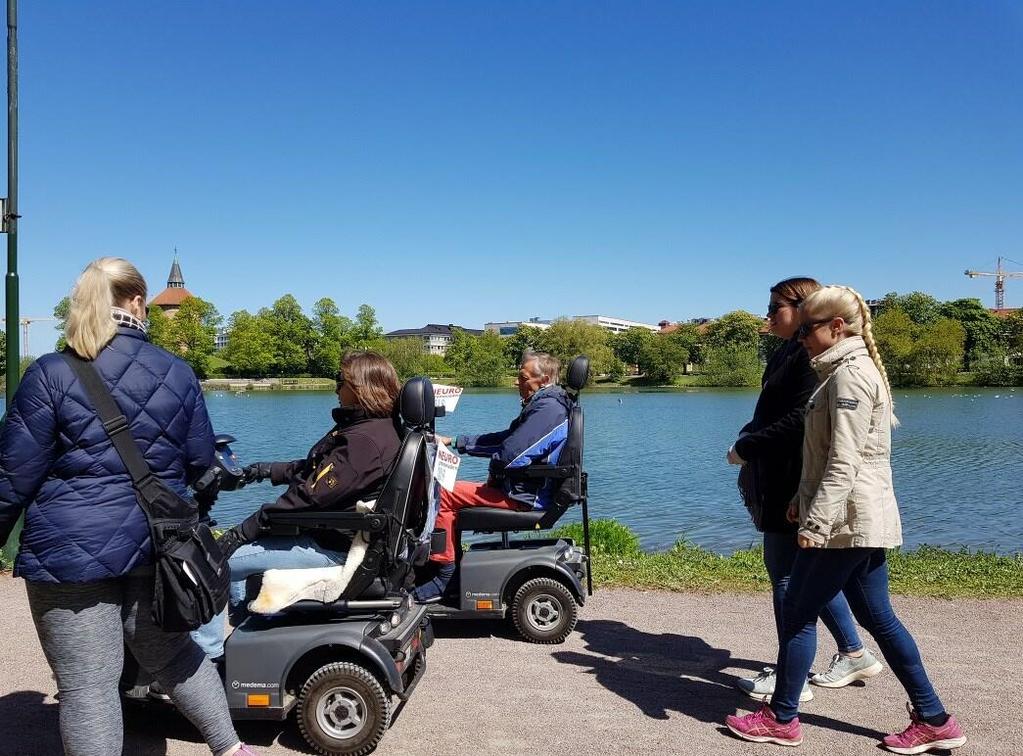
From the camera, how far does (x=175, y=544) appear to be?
8.89 feet

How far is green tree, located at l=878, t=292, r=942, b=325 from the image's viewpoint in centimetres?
9550

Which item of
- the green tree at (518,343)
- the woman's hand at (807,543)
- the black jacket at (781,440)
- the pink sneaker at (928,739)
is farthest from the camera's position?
the green tree at (518,343)

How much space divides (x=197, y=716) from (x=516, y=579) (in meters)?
2.29

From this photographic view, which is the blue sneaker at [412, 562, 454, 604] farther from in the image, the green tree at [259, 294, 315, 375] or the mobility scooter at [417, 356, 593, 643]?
the green tree at [259, 294, 315, 375]

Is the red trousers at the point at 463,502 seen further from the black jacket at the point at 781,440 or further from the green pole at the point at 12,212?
the green pole at the point at 12,212

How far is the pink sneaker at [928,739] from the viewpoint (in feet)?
11.0

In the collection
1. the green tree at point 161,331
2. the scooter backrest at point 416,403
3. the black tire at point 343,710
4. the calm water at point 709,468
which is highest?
the green tree at point 161,331

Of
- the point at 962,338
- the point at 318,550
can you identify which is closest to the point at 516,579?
the point at 318,550

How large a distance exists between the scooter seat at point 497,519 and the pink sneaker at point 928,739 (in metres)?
2.28

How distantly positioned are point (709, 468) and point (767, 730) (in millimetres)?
17636

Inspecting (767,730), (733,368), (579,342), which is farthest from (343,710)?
(579,342)

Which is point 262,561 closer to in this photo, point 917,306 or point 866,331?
point 866,331

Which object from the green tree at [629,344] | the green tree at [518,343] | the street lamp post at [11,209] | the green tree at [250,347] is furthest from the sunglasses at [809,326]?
the green tree at [250,347]

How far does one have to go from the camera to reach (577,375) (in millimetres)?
5352
